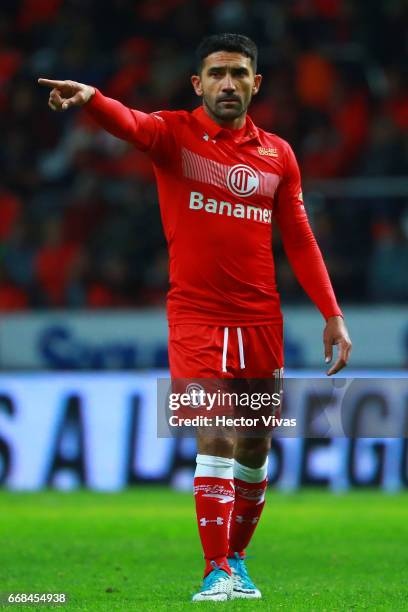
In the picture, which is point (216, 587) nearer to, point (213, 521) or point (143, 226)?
point (213, 521)

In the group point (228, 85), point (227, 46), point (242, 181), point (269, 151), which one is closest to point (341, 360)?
point (242, 181)

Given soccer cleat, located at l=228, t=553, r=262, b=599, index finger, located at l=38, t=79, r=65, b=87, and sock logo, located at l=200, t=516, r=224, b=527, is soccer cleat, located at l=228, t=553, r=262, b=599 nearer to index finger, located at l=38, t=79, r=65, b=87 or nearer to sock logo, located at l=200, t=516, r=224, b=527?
sock logo, located at l=200, t=516, r=224, b=527

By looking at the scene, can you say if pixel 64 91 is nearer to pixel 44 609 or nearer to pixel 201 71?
pixel 201 71

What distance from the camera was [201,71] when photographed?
20.0ft

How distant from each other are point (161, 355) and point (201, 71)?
727 centimetres

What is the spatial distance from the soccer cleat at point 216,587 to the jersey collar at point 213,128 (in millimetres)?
1826

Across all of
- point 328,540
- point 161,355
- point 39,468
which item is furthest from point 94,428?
point 328,540

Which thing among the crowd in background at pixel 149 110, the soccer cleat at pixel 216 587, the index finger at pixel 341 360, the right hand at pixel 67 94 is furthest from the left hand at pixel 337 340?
the crowd in background at pixel 149 110

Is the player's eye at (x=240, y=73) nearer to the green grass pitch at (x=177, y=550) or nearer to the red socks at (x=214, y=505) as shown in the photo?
the red socks at (x=214, y=505)

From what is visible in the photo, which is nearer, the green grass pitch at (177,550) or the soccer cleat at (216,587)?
the soccer cleat at (216,587)

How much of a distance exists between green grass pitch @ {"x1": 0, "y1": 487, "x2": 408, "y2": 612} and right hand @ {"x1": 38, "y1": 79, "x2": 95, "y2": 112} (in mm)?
1940

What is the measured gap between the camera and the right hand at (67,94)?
5.36 meters

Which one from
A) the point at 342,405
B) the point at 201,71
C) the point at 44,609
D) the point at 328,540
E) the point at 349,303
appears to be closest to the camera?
the point at 44,609

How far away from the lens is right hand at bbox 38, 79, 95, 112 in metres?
5.36
